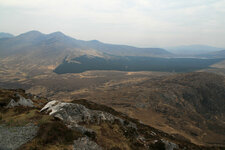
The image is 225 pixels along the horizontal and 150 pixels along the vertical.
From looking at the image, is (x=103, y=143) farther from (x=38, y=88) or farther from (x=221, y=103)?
(x=38, y=88)

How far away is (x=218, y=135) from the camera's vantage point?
60.2m

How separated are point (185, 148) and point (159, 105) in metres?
58.8

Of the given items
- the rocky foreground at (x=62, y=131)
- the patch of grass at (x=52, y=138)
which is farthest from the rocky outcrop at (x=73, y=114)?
the patch of grass at (x=52, y=138)

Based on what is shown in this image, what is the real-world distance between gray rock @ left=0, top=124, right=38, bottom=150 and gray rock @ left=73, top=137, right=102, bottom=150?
195 inches

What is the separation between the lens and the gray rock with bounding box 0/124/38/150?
1381cm

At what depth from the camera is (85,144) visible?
53.1 feet

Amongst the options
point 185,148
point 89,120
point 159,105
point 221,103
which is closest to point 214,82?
point 221,103

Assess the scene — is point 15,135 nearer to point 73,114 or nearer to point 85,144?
point 85,144

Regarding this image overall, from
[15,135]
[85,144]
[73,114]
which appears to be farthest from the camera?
[73,114]

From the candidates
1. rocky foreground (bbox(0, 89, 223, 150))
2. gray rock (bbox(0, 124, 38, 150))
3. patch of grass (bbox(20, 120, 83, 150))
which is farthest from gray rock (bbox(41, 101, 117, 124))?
gray rock (bbox(0, 124, 38, 150))

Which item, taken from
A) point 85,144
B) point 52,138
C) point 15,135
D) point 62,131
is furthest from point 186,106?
point 15,135

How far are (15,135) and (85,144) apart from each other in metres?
7.79

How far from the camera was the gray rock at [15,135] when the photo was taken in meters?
13.8

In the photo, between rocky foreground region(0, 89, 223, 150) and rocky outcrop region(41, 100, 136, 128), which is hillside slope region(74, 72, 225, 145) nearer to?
rocky foreground region(0, 89, 223, 150)
